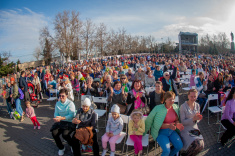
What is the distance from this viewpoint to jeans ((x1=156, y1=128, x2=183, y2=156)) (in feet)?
9.43

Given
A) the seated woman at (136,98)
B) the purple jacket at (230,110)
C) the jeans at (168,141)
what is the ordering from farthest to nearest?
the seated woman at (136,98)
the purple jacket at (230,110)
the jeans at (168,141)

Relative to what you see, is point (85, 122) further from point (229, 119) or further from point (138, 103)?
point (229, 119)

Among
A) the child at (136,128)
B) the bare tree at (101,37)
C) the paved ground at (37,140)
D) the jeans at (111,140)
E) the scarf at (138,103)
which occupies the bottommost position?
the paved ground at (37,140)

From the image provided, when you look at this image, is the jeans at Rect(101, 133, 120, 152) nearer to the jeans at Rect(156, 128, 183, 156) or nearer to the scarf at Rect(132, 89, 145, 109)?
the jeans at Rect(156, 128, 183, 156)

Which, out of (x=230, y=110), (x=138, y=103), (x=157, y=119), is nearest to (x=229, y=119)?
(x=230, y=110)

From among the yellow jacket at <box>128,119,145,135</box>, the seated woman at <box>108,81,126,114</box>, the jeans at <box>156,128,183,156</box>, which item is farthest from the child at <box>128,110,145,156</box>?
the seated woman at <box>108,81,126,114</box>

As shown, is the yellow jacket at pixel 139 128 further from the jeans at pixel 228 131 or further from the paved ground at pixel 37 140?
the jeans at pixel 228 131

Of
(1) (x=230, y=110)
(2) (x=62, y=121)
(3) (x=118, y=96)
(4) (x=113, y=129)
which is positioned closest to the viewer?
(4) (x=113, y=129)

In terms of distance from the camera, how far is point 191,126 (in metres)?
3.20

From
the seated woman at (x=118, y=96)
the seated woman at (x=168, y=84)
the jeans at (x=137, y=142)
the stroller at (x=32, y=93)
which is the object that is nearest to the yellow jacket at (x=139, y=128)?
the jeans at (x=137, y=142)

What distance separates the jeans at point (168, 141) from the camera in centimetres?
287

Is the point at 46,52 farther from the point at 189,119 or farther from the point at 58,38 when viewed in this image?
the point at 189,119

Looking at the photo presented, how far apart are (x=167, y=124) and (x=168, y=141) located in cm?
35

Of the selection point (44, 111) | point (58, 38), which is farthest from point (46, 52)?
point (44, 111)
